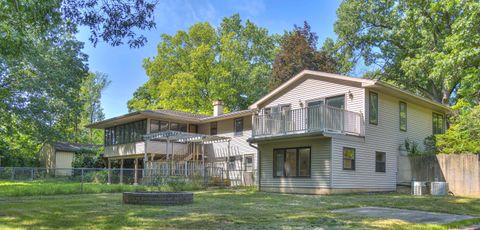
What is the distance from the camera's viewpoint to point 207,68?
1625 inches

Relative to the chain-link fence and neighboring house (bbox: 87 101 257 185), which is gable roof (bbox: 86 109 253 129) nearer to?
neighboring house (bbox: 87 101 257 185)

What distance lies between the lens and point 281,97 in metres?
22.3

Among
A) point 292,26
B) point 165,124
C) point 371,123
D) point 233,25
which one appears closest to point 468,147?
point 371,123

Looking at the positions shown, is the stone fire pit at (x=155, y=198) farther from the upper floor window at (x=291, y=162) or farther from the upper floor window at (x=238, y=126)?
the upper floor window at (x=238, y=126)

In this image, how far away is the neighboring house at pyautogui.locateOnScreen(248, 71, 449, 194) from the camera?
17.9m

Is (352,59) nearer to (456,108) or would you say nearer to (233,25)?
(456,108)

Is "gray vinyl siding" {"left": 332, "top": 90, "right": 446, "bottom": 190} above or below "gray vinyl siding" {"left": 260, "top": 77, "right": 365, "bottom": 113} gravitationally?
below

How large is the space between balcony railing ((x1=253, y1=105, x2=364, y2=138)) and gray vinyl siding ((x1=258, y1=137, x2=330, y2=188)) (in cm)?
66

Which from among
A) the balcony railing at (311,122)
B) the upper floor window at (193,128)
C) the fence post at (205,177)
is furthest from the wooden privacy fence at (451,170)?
the upper floor window at (193,128)

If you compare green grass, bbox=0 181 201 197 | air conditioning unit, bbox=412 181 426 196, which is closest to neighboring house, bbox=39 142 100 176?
green grass, bbox=0 181 201 197

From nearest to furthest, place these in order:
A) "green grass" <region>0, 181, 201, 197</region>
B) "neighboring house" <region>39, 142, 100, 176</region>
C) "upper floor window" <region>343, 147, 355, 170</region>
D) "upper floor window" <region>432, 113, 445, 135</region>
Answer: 1. "green grass" <region>0, 181, 201, 197</region>
2. "upper floor window" <region>343, 147, 355, 170</region>
3. "upper floor window" <region>432, 113, 445, 135</region>
4. "neighboring house" <region>39, 142, 100, 176</region>

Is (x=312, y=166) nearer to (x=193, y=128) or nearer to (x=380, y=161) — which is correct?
(x=380, y=161)

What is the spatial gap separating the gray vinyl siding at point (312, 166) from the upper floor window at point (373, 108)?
2.74 metres

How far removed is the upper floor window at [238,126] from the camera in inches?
1020
